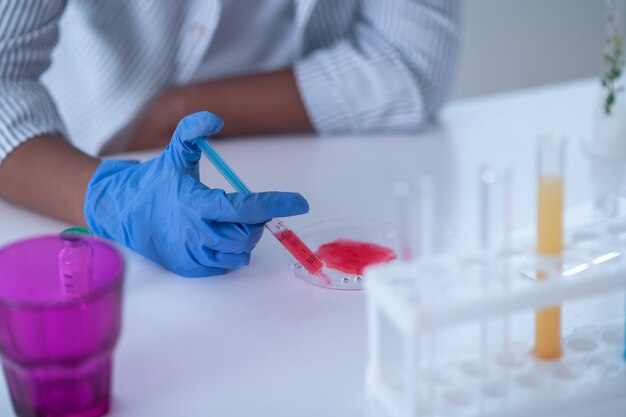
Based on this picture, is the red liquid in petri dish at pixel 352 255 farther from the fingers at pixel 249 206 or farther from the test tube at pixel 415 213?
the test tube at pixel 415 213

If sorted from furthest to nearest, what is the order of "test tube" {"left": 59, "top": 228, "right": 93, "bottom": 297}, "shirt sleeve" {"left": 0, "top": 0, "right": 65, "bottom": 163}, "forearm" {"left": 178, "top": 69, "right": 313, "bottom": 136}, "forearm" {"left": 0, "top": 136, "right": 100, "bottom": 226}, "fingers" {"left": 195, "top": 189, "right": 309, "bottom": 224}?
"forearm" {"left": 178, "top": 69, "right": 313, "bottom": 136} → "shirt sleeve" {"left": 0, "top": 0, "right": 65, "bottom": 163} → "forearm" {"left": 0, "top": 136, "right": 100, "bottom": 226} → "fingers" {"left": 195, "top": 189, "right": 309, "bottom": 224} → "test tube" {"left": 59, "top": 228, "right": 93, "bottom": 297}

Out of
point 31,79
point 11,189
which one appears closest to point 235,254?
point 11,189

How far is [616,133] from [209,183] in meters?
0.65

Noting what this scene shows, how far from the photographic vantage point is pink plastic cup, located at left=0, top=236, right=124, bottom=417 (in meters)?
0.71

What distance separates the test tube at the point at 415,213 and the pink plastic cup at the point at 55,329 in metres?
0.25

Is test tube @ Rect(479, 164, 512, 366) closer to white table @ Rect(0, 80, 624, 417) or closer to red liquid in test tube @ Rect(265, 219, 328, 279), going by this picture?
white table @ Rect(0, 80, 624, 417)

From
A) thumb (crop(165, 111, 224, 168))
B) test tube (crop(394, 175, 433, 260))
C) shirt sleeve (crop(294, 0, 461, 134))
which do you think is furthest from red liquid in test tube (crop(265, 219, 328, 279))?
shirt sleeve (crop(294, 0, 461, 134))

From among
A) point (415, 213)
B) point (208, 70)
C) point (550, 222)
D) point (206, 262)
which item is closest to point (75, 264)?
point (206, 262)

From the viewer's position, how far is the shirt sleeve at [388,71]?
1547 mm

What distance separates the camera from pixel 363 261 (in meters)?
1.07

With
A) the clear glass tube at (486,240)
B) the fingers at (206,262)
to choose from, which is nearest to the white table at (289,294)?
the fingers at (206,262)

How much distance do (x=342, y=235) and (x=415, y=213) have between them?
0.38m

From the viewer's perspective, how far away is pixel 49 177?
4.12ft

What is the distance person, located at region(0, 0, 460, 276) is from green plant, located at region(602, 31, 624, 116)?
33 centimetres
